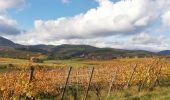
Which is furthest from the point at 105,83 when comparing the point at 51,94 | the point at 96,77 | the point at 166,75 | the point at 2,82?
the point at 2,82

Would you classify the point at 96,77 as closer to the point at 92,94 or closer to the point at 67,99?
the point at 92,94

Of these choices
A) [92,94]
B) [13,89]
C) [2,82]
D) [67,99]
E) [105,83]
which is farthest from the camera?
[105,83]

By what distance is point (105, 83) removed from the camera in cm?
3859

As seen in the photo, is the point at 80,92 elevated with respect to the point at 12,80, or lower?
lower

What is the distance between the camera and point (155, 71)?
41.2 meters

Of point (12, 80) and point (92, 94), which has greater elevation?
point (12, 80)

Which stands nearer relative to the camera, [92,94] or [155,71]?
[92,94]

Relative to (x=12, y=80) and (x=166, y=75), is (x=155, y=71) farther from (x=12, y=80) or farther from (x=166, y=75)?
(x=12, y=80)

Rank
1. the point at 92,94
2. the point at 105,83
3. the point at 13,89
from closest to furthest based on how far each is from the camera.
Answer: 1. the point at 13,89
2. the point at 92,94
3. the point at 105,83

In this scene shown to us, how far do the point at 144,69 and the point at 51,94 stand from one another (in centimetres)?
1256

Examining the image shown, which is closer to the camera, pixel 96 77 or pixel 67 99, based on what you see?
pixel 67 99

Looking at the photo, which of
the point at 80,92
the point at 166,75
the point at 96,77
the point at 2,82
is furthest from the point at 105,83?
the point at 2,82

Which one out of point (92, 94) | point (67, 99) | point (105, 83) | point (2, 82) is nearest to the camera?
point (2, 82)

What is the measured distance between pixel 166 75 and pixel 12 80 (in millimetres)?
28537
